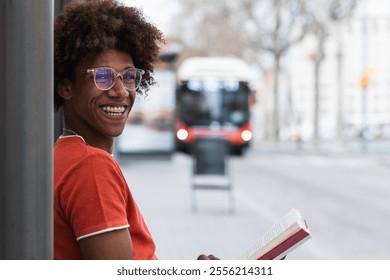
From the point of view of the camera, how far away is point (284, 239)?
1.60 metres

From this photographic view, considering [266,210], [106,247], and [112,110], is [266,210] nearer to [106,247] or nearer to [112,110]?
[112,110]

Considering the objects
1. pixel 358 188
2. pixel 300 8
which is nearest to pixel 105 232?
pixel 358 188

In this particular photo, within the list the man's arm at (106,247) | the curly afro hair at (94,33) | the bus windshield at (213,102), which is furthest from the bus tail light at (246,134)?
the man's arm at (106,247)

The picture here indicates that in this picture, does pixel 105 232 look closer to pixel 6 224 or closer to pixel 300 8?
pixel 6 224

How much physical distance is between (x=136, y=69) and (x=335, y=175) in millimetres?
18641

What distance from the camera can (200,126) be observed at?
2742 cm

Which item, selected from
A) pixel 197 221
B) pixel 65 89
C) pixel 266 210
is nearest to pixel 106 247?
A: pixel 65 89

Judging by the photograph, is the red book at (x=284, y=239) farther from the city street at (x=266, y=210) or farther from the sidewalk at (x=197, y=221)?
the city street at (x=266, y=210)

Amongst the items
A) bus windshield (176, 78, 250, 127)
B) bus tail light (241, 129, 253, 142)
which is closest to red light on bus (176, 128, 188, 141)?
bus windshield (176, 78, 250, 127)

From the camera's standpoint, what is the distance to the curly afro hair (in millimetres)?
1714

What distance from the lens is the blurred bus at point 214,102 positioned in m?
27.5

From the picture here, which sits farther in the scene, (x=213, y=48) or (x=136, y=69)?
(x=213, y=48)

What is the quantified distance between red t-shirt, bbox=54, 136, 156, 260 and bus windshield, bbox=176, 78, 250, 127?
25734mm

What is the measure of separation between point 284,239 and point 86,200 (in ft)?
1.25
